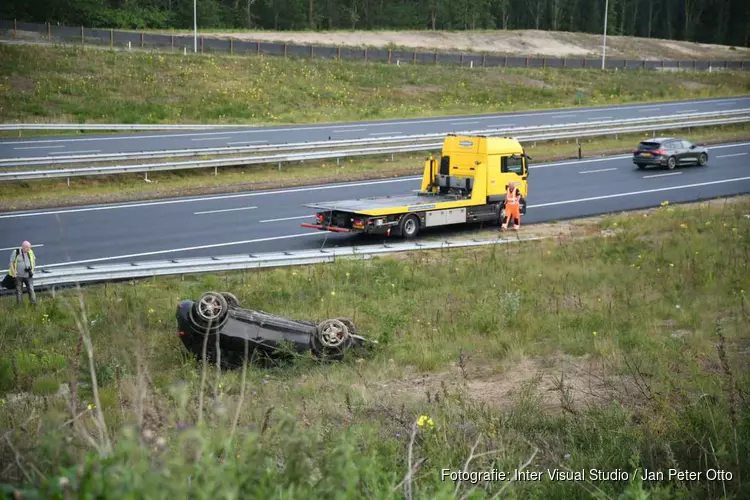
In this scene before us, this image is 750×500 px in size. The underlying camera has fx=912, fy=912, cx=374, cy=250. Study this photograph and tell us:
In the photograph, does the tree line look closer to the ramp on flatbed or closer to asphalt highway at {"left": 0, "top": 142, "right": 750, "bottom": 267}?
asphalt highway at {"left": 0, "top": 142, "right": 750, "bottom": 267}

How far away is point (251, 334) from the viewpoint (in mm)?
12984

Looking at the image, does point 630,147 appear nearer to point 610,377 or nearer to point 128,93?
point 128,93

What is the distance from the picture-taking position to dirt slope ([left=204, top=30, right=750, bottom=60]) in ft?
274

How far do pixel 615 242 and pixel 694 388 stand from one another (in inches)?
450

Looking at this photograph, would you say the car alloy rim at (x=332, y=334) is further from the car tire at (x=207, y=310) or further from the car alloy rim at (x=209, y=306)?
the car alloy rim at (x=209, y=306)

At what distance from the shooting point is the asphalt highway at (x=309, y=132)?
3622cm

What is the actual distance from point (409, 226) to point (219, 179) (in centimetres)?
1091

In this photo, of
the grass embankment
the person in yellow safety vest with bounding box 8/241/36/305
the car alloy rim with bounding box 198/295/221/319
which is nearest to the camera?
the grass embankment

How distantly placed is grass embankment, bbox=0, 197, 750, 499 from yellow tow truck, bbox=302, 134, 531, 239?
1563mm

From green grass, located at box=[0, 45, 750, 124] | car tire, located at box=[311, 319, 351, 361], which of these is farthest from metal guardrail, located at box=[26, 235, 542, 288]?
green grass, located at box=[0, 45, 750, 124]

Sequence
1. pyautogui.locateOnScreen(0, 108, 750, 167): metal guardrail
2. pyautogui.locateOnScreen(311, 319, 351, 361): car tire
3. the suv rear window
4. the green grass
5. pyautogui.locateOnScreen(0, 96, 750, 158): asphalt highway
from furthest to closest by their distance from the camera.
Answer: the green grass → pyautogui.locateOnScreen(0, 96, 750, 158): asphalt highway → the suv rear window → pyautogui.locateOnScreen(0, 108, 750, 167): metal guardrail → pyautogui.locateOnScreen(311, 319, 351, 361): car tire

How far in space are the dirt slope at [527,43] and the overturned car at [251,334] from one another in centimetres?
6922

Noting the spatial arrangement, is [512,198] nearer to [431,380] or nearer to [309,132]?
[431,380]

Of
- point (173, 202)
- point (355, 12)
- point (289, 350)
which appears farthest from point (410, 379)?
point (355, 12)
